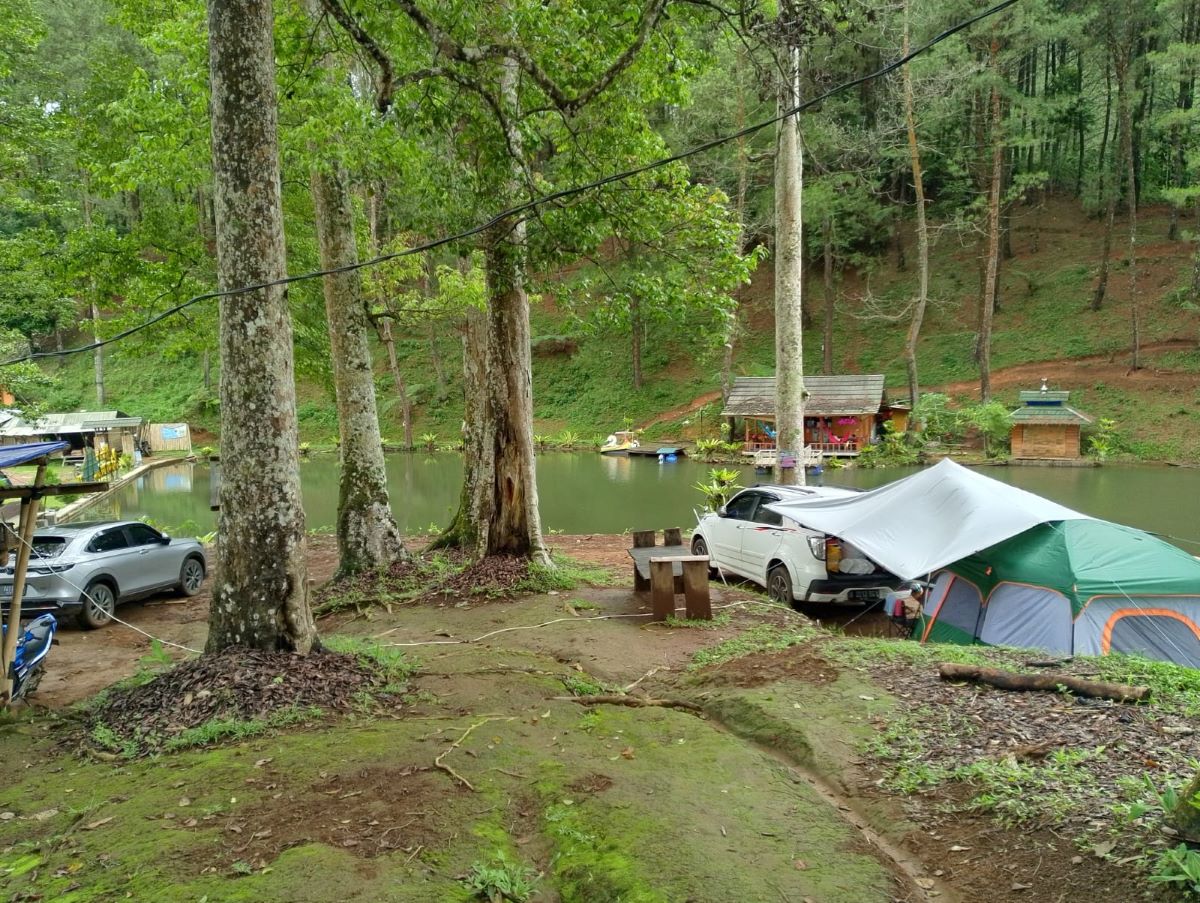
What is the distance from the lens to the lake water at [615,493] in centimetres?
2058

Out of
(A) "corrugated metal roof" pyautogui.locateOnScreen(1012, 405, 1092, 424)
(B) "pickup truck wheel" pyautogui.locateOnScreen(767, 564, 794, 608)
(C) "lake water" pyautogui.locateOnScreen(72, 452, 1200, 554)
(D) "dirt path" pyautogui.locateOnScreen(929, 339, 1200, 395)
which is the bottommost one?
(C) "lake water" pyautogui.locateOnScreen(72, 452, 1200, 554)

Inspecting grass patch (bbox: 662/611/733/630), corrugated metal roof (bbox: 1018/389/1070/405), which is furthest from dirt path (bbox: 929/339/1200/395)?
grass patch (bbox: 662/611/733/630)

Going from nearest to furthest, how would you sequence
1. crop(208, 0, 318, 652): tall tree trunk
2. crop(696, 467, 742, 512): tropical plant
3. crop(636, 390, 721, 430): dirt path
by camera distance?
crop(208, 0, 318, 652): tall tree trunk < crop(696, 467, 742, 512): tropical plant < crop(636, 390, 721, 430): dirt path

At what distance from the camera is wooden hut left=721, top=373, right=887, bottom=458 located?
32.7 metres

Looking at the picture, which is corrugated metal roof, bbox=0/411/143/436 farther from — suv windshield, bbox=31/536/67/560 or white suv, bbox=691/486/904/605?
white suv, bbox=691/486/904/605

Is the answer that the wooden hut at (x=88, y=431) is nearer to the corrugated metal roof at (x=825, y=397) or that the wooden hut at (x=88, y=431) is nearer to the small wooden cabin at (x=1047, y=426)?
Answer: the corrugated metal roof at (x=825, y=397)

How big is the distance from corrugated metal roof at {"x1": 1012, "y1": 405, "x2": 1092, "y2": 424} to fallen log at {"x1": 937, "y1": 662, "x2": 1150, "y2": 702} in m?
27.2

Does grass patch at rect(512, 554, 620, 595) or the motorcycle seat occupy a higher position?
the motorcycle seat

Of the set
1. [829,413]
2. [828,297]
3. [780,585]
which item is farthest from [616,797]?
[828,297]

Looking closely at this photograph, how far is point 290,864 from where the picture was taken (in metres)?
3.59

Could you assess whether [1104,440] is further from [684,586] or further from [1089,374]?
[684,586]

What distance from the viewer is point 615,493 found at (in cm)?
2588

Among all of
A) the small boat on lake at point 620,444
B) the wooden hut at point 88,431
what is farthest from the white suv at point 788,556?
the wooden hut at point 88,431

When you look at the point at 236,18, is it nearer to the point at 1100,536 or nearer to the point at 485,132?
the point at 485,132
